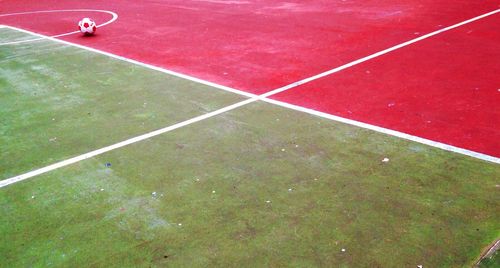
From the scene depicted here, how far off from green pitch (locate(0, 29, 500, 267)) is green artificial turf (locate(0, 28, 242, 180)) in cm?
5

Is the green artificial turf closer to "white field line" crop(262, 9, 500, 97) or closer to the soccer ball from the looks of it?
"white field line" crop(262, 9, 500, 97)

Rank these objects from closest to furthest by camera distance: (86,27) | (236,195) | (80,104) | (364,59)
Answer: (236,195), (80,104), (364,59), (86,27)

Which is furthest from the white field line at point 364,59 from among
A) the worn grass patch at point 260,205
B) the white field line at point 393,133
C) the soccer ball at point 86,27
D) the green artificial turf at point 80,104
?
the soccer ball at point 86,27

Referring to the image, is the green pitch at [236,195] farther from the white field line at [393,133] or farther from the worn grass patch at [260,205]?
the white field line at [393,133]

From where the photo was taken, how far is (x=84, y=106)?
8.67 meters

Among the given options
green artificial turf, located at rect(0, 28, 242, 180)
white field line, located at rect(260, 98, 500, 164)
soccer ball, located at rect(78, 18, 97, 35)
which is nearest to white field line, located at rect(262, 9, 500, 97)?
white field line, located at rect(260, 98, 500, 164)

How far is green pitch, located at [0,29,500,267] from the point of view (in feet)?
15.0

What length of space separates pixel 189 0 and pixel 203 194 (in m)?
15.5

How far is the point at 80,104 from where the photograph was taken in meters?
8.77

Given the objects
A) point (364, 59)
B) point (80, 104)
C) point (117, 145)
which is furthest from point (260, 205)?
point (364, 59)

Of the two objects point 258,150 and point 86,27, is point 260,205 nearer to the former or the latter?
point 258,150

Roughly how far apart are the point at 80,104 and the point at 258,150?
3834 mm

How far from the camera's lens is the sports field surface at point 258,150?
184 inches

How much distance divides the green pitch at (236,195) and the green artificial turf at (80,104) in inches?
1.8
